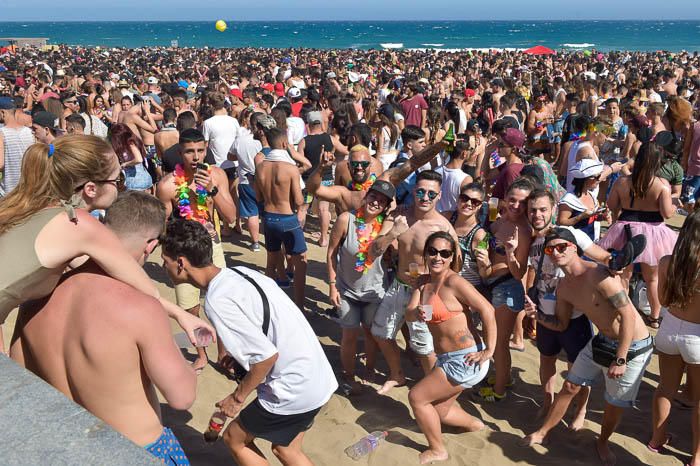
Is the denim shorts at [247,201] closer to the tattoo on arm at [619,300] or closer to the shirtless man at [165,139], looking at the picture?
the shirtless man at [165,139]

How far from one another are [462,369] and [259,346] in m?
1.48

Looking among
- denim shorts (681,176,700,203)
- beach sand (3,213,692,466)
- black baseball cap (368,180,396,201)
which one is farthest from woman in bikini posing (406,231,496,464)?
denim shorts (681,176,700,203)

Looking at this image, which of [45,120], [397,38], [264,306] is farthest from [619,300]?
[397,38]

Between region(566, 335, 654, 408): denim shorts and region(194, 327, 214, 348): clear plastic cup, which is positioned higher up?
region(194, 327, 214, 348): clear plastic cup

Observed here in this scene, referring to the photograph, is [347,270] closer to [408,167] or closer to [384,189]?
[384,189]

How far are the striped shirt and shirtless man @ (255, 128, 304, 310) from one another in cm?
243

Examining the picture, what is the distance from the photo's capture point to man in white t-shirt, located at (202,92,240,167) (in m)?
7.62

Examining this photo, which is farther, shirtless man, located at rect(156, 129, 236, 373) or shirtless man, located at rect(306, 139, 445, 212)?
shirtless man, located at rect(306, 139, 445, 212)

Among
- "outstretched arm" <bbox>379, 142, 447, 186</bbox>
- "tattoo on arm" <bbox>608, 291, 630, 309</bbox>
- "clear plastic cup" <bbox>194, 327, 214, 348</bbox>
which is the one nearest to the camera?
"clear plastic cup" <bbox>194, 327, 214, 348</bbox>

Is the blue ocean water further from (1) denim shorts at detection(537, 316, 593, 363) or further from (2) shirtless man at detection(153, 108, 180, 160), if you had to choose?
(1) denim shorts at detection(537, 316, 593, 363)

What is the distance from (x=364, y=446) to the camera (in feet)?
13.3

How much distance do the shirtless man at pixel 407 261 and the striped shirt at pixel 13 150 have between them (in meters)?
3.96

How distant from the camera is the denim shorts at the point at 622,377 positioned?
365 cm

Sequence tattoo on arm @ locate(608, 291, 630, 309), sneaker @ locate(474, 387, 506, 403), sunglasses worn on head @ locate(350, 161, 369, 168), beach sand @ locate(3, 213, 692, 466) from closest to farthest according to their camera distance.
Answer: tattoo on arm @ locate(608, 291, 630, 309)
beach sand @ locate(3, 213, 692, 466)
sneaker @ locate(474, 387, 506, 403)
sunglasses worn on head @ locate(350, 161, 369, 168)
